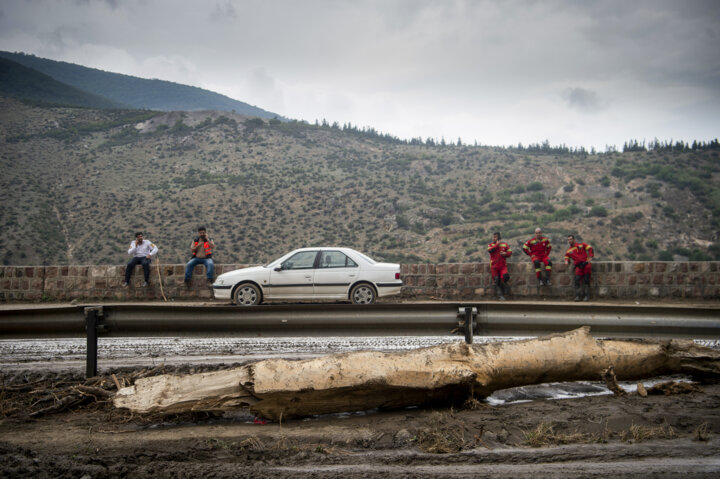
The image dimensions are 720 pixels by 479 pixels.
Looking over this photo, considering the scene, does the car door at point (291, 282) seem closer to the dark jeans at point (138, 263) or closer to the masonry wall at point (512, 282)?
the masonry wall at point (512, 282)

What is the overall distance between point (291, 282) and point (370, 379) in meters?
8.46

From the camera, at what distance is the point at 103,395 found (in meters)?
4.73

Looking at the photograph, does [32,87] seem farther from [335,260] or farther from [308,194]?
[335,260]

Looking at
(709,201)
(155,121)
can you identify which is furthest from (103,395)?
(155,121)

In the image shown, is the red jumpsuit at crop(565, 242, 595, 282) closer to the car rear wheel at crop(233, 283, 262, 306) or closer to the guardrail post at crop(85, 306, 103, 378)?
the car rear wheel at crop(233, 283, 262, 306)

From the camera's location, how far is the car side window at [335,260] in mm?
12508

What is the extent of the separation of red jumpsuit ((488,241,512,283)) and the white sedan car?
13.0 feet

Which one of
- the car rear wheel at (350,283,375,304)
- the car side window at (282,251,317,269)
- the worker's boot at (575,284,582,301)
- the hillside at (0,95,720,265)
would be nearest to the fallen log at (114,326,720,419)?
the car rear wheel at (350,283,375,304)

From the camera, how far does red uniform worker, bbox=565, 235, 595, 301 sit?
48.5 feet

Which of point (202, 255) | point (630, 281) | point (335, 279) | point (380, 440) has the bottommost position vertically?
point (380, 440)

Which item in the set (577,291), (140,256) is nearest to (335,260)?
(140,256)

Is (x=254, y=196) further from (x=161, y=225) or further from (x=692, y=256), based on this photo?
(x=692, y=256)

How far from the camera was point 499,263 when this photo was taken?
15.0 m

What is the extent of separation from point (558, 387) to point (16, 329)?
577 centimetres
